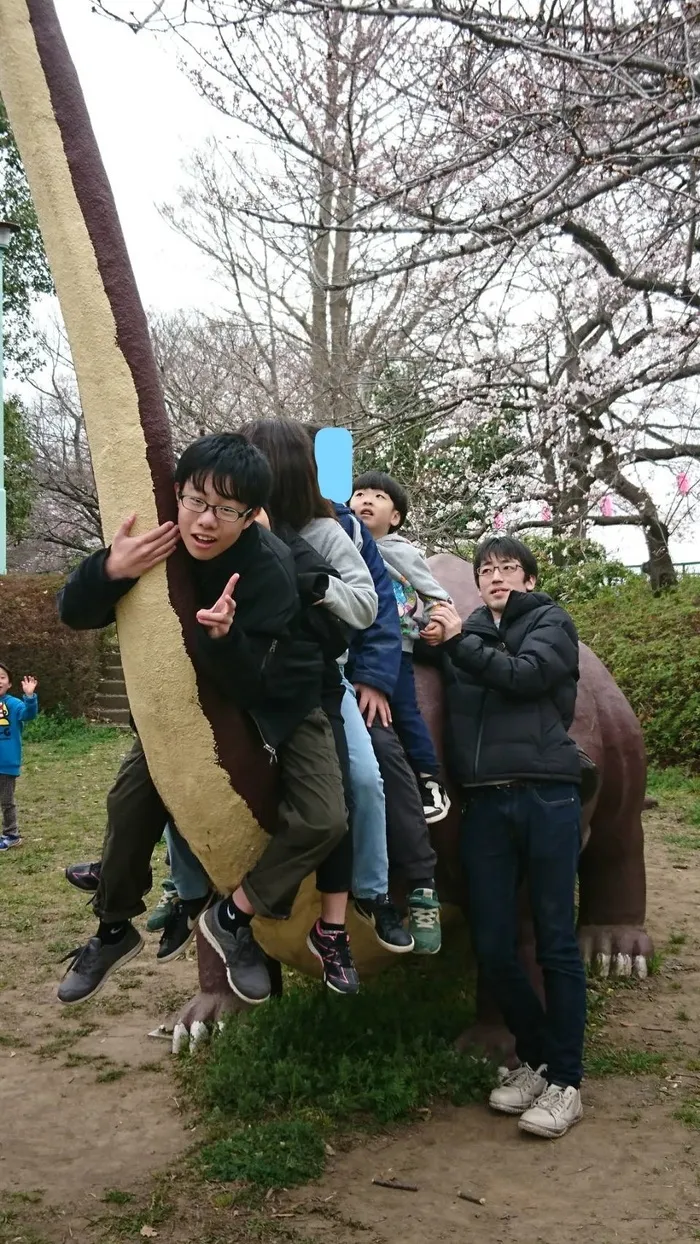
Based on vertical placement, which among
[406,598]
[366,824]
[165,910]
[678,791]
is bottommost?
[678,791]

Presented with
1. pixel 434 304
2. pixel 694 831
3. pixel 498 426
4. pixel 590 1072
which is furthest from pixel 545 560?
pixel 590 1072

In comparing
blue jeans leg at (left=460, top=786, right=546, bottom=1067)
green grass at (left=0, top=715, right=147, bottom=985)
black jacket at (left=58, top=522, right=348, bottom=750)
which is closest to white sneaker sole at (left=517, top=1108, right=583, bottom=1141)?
blue jeans leg at (left=460, top=786, right=546, bottom=1067)

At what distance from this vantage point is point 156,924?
9.77ft

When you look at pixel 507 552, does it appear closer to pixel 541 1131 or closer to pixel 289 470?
pixel 289 470

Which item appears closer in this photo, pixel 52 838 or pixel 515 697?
pixel 515 697

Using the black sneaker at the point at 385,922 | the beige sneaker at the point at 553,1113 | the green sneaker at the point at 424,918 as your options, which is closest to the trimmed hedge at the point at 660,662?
the beige sneaker at the point at 553,1113

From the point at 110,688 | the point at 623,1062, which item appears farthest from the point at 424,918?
the point at 110,688

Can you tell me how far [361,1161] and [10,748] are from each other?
4.82 metres

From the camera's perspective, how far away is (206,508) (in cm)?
228

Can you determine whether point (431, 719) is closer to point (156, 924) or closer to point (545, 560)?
point (156, 924)

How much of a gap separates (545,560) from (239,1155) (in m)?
11.7

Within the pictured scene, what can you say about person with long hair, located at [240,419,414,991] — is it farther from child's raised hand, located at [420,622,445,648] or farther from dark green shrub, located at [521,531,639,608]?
dark green shrub, located at [521,531,639,608]

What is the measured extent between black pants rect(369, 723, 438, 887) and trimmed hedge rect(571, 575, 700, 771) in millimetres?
6812

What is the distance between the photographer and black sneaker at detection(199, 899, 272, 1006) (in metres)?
2.63
